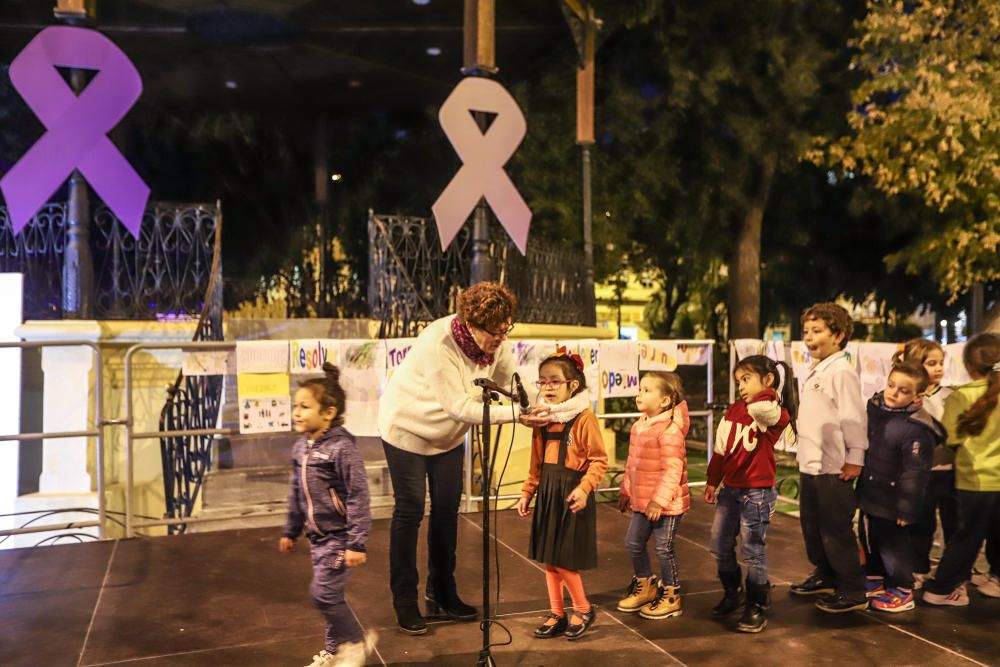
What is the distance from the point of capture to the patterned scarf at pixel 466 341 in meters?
4.36

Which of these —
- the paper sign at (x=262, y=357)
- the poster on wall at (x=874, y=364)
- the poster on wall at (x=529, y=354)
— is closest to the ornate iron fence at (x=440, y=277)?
the poster on wall at (x=529, y=354)

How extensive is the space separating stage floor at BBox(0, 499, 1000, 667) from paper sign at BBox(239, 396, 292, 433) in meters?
0.92

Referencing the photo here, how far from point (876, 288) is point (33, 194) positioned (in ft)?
60.5

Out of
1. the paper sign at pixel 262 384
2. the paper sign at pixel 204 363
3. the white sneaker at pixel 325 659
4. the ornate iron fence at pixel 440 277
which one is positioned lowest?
the white sneaker at pixel 325 659

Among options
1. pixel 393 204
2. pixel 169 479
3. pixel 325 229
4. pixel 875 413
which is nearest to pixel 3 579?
pixel 169 479

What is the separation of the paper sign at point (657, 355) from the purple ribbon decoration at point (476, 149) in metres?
1.88

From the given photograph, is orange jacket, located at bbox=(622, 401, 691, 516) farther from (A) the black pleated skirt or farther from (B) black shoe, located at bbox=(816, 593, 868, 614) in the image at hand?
(B) black shoe, located at bbox=(816, 593, 868, 614)

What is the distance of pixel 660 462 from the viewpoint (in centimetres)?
473

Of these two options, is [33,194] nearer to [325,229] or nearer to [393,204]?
[325,229]

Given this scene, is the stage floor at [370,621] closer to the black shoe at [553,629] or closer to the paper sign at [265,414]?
the black shoe at [553,629]

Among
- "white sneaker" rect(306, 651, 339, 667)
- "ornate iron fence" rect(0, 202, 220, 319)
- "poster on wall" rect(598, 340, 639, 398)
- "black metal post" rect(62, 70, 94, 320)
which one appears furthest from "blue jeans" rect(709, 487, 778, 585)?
"black metal post" rect(62, 70, 94, 320)

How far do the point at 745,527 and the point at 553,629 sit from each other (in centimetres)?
119

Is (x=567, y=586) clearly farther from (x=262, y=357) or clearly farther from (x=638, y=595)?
(x=262, y=357)

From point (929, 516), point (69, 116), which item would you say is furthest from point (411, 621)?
point (69, 116)
